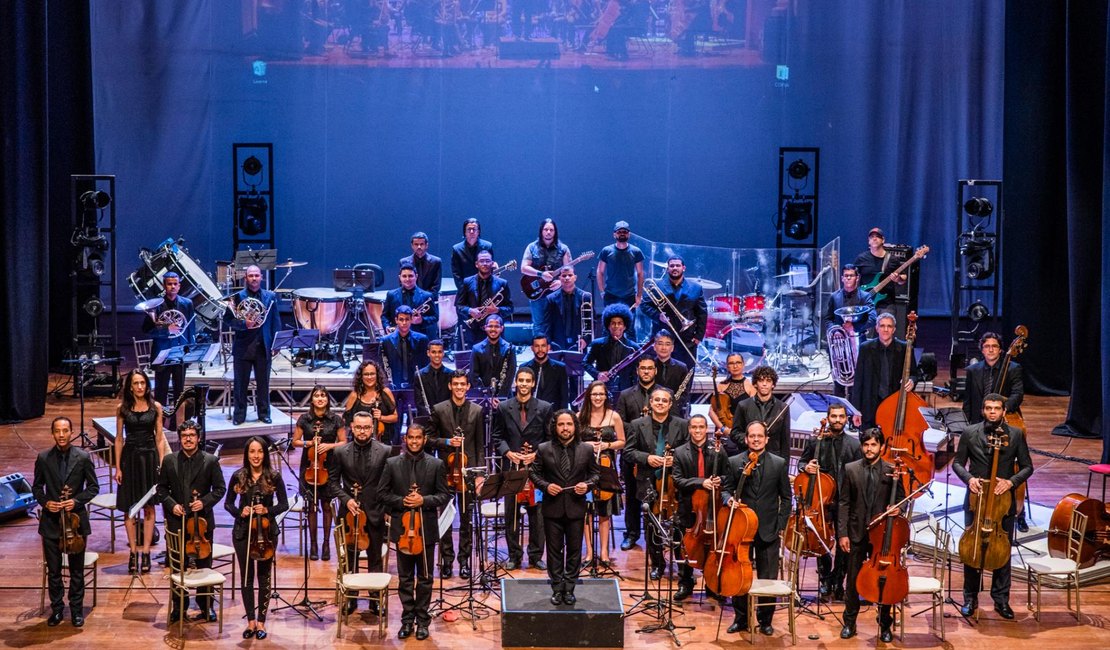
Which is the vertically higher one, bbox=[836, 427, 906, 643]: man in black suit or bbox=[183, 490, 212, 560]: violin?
bbox=[836, 427, 906, 643]: man in black suit

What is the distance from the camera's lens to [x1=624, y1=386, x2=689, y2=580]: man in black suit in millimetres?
9133

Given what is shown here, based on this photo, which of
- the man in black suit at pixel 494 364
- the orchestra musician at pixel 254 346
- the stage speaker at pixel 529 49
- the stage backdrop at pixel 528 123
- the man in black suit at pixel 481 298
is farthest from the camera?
the stage backdrop at pixel 528 123

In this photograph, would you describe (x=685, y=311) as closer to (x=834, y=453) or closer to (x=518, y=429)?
(x=518, y=429)

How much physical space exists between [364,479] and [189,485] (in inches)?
44.7

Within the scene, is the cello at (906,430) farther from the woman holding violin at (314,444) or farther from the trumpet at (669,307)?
the woman holding violin at (314,444)

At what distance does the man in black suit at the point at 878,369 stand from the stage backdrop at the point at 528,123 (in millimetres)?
7592

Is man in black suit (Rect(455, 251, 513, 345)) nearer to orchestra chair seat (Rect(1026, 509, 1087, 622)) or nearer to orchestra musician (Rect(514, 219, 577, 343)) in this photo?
orchestra musician (Rect(514, 219, 577, 343))

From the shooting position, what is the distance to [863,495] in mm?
8141

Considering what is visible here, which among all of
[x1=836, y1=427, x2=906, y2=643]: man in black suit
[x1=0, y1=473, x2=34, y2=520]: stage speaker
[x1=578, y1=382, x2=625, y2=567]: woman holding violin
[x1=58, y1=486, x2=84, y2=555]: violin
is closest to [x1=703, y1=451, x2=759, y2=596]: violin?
[x1=836, y1=427, x2=906, y2=643]: man in black suit

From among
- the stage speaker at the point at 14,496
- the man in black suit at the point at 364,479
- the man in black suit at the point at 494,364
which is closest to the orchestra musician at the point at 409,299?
the man in black suit at the point at 494,364

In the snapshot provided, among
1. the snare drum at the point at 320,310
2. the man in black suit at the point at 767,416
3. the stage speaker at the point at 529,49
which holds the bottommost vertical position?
the man in black suit at the point at 767,416

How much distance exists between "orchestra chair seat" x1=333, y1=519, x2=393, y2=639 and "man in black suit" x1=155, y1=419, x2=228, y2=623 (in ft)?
2.72

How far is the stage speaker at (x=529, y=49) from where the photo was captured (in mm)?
17625

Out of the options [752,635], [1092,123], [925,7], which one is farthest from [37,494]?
[925,7]
